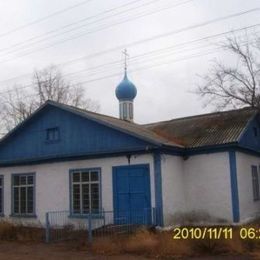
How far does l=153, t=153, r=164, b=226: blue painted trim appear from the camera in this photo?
18.1m

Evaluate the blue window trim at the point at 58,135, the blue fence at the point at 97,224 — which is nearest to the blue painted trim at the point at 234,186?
the blue fence at the point at 97,224

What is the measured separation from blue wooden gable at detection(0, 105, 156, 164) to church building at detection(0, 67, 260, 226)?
0.04 meters

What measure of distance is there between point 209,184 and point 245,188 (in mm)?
1695

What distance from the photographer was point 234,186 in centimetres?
1895

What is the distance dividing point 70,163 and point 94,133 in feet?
5.93

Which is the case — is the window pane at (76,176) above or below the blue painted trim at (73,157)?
below

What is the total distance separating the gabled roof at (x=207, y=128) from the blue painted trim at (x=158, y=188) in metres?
2.11

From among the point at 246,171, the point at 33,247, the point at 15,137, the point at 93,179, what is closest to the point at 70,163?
the point at 93,179

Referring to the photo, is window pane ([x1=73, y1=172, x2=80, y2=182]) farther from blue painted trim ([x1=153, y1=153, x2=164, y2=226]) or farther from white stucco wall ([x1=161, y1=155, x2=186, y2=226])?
white stucco wall ([x1=161, y1=155, x2=186, y2=226])

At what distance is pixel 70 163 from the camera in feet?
68.7

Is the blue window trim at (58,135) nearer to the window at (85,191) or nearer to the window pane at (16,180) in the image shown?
the window at (85,191)

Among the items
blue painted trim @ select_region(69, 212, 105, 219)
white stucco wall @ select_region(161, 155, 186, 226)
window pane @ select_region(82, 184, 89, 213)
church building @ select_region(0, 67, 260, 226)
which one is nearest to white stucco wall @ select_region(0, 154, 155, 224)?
church building @ select_region(0, 67, 260, 226)

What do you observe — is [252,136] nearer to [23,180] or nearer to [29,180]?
[29,180]

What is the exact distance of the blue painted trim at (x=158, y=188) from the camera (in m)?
18.1
